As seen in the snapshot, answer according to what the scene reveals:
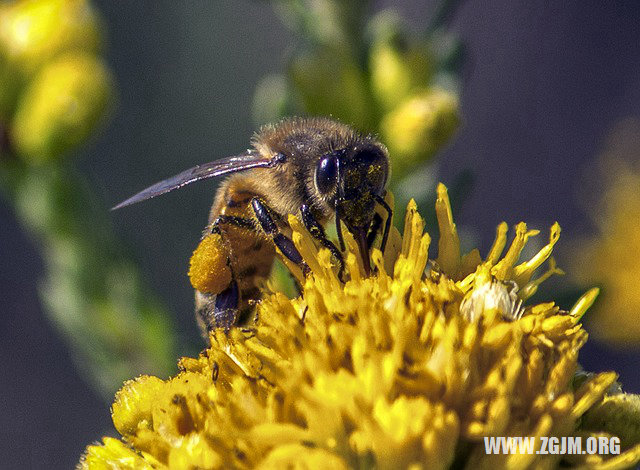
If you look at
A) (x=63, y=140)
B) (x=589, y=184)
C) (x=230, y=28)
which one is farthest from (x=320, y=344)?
Answer: (x=230, y=28)

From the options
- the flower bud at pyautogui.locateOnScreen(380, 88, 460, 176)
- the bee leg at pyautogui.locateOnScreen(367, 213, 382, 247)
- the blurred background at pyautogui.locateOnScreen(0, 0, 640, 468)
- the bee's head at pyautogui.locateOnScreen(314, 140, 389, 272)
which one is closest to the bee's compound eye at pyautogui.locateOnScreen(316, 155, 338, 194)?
the bee's head at pyautogui.locateOnScreen(314, 140, 389, 272)

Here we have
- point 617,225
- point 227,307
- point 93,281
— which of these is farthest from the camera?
point 617,225

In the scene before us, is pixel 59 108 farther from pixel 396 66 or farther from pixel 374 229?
pixel 374 229

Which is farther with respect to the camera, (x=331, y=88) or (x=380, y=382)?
(x=331, y=88)

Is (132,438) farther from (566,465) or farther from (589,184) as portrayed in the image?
(589,184)

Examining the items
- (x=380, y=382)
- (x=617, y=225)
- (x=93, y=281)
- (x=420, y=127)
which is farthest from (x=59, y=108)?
(x=617, y=225)

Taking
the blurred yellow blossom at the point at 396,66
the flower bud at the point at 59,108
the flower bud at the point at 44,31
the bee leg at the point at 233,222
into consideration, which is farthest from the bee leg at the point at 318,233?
the flower bud at the point at 44,31

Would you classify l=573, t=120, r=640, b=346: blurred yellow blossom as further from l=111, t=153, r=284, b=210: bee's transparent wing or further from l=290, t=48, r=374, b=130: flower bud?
l=111, t=153, r=284, b=210: bee's transparent wing

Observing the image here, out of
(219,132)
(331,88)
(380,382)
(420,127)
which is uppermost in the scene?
(219,132)

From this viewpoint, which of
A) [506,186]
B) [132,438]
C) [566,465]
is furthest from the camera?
[506,186]
